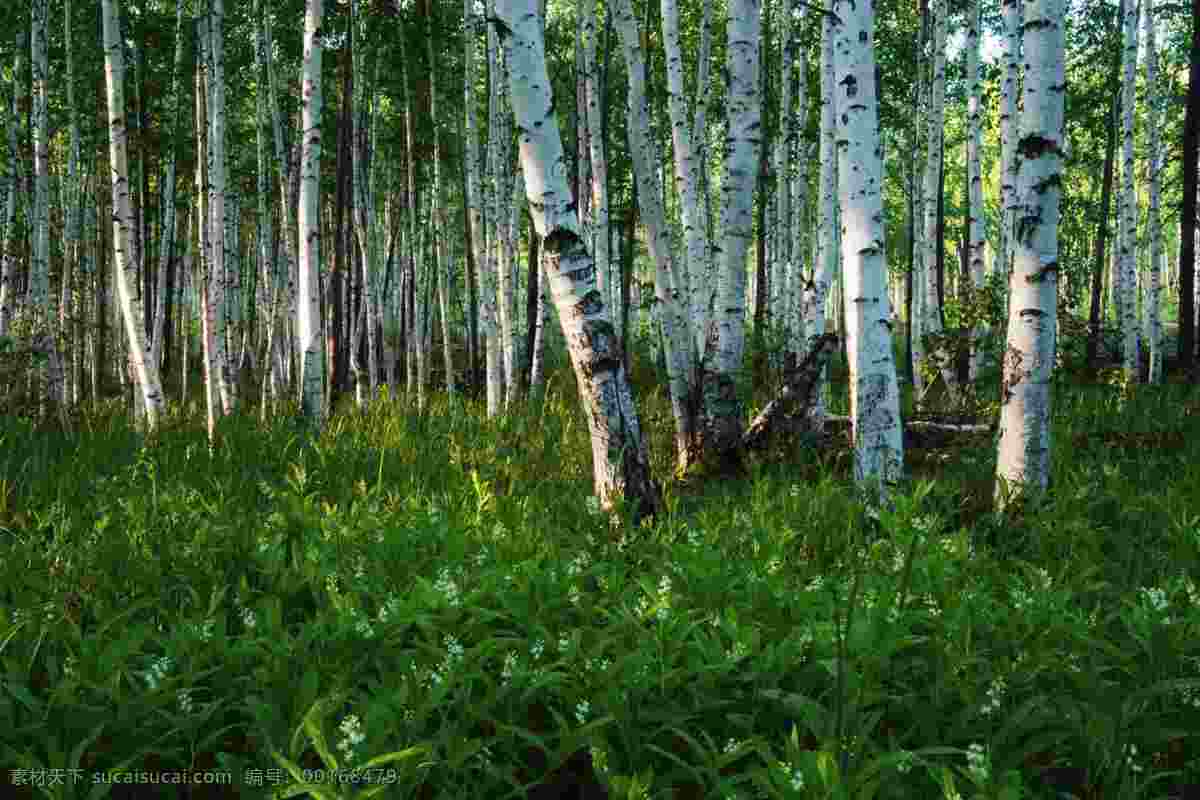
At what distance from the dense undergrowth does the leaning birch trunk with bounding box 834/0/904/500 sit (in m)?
0.54

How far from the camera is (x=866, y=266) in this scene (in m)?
5.17

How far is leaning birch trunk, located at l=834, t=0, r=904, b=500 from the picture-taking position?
5199 mm

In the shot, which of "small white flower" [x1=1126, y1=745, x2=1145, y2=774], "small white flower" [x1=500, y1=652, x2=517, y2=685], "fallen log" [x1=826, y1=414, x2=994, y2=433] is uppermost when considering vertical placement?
"fallen log" [x1=826, y1=414, x2=994, y2=433]

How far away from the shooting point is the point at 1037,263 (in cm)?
468

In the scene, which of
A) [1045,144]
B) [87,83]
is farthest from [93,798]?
[87,83]

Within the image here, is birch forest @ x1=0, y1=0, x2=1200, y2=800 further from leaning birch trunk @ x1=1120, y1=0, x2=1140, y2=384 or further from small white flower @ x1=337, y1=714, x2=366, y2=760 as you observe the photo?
leaning birch trunk @ x1=1120, y1=0, x2=1140, y2=384

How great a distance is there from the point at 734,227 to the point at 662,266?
0.99 meters

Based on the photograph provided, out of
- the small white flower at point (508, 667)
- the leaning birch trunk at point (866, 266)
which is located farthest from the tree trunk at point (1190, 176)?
the small white flower at point (508, 667)

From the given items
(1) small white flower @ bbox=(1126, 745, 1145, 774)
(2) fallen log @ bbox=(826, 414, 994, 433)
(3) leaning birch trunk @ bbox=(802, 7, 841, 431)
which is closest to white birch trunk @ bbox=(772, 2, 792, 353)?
(3) leaning birch trunk @ bbox=(802, 7, 841, 431)

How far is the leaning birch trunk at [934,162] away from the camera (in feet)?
40.0

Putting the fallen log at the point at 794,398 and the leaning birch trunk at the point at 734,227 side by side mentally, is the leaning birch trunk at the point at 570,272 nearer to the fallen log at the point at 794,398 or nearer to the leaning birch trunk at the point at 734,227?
the leaning birch trunk at the point at 734,227

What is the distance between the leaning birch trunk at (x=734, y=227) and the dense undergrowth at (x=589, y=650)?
1.86 m

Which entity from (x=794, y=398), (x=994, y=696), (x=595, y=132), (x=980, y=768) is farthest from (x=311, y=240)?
(x=980, y=768)

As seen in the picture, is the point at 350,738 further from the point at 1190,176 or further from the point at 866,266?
the point at 1190,176
